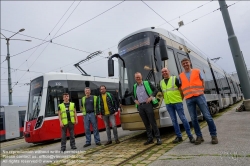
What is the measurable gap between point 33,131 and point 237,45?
9.63m

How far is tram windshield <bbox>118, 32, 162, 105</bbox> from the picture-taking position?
5598 mm

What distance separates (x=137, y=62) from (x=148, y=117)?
1782mm

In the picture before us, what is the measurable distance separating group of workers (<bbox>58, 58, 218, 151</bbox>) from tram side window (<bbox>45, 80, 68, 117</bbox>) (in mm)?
3167

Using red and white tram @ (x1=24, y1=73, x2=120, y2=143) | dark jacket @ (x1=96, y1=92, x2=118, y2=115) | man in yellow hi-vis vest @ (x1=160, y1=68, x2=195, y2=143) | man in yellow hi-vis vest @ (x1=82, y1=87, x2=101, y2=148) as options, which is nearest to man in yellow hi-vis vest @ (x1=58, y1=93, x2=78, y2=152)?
man in yellow hi-vis vest @ (x1=82, y1=87, x2=101, y2=148)

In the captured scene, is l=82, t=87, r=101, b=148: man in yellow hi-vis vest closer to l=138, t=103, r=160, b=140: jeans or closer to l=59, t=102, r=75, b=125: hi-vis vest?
l=59, t=102, r=75, b=125: hi-vis vest

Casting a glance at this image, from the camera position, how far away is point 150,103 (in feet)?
16.2

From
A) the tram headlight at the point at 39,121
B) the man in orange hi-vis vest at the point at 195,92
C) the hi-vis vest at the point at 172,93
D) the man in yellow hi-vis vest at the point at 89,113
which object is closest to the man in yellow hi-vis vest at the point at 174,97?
the hi-vis vest at the point at 172,93

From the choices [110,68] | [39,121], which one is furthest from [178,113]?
[39,121]

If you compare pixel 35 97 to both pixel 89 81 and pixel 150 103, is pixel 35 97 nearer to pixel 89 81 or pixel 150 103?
pixel 89 81

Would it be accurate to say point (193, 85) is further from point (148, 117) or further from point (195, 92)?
point (148, 117)

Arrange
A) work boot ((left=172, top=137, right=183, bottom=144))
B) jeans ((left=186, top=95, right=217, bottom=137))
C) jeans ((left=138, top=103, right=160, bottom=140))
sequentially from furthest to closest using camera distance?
jeans ((left=138, top=103, right=160, bottom=140))
work boot ((left=172, top=137, right=183, bottom=144))
jeans ((left=186, top=95, right=217, bottom=137))

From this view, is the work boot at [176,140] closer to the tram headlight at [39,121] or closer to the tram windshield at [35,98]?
the tram headlight at [39,121]

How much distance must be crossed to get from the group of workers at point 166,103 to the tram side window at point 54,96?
3167 mm

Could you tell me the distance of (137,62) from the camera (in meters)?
5.86
